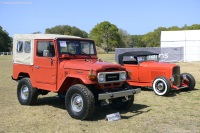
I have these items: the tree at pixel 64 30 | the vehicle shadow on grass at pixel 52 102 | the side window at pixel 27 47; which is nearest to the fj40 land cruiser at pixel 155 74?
the vehicle shadow on grass at pixel 52 102

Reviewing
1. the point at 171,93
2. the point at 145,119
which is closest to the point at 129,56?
the point at 171,93

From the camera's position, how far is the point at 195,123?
21.5ft

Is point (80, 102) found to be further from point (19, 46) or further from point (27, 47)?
point (19, 46)

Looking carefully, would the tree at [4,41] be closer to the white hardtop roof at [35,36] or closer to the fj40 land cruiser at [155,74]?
the fj40 land cruiser at [155,74]

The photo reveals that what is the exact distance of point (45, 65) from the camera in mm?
7918

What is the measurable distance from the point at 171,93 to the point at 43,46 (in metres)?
5.38

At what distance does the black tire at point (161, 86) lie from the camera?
33.2ft

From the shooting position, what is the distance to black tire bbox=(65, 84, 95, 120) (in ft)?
21.7

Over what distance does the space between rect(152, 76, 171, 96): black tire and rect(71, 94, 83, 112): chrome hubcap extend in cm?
425

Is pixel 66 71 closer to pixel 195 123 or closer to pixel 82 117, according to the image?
pixel 82 117

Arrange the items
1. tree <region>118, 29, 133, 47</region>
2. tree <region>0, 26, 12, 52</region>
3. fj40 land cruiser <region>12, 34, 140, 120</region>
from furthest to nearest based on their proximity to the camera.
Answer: tree <region>118, 29, 133, 47</region> < tree <region>0, 26, 12, 52</region> < fj40 land cruiser <region>12, 34, 140, 120</region>

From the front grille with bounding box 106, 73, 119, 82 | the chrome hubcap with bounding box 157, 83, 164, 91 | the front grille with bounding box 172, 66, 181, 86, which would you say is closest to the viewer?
the front grille with bounding box 106, 73, 119, 82

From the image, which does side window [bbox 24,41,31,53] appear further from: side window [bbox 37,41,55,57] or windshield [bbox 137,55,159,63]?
windshield [bbox 137,55,159,63]

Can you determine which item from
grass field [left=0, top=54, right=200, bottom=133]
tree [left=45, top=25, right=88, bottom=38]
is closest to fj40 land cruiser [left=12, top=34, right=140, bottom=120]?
grass field [left=0, top=54, right=200, bottom=133]
